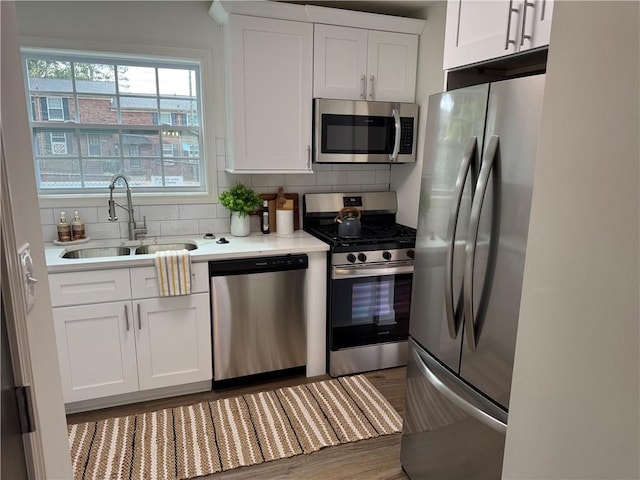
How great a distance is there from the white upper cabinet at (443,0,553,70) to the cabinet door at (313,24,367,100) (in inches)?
51.5

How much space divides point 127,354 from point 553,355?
2390 millimetres

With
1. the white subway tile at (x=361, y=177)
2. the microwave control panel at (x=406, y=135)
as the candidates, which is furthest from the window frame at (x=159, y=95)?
the microwave control panel at (x=406, y=135)

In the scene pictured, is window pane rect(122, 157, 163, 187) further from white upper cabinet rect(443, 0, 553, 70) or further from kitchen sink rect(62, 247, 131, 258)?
white upper cabinet rect(443, 0, 553, 70)

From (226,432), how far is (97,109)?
2214 mm

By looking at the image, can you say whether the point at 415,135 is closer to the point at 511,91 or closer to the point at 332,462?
the point at 511,91

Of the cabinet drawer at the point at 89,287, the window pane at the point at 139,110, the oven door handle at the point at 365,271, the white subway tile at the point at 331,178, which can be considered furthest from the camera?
the white subway tile at the point at 331,178

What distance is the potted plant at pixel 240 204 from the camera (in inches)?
118

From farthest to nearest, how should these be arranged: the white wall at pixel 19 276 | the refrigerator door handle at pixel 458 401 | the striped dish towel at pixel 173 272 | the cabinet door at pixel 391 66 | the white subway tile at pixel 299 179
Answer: the white subway tile at pixel 299 179 → the cabinet door at pixel 391 66 → the striped dish towel at pixel 173 272 → the refrigerator door handle at pixel 458 401 → the white wall at pixel 19 276

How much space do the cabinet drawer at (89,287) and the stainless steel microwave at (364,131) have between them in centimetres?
148

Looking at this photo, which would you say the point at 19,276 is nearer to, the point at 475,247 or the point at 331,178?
the point at 475,247

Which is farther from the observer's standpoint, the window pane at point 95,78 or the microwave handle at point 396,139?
the microwave handle at point 396,139

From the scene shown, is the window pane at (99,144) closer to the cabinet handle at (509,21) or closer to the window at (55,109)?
the window at (55,109)

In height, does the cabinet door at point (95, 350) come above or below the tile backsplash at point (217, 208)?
below

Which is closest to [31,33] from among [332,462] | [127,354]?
[127,354]
